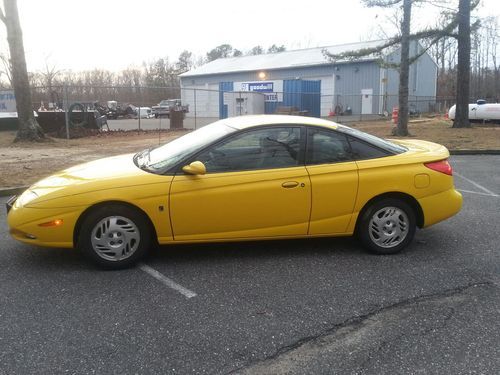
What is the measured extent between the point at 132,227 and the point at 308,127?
198 centimetres

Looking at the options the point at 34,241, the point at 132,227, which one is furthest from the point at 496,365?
the point at 34,241

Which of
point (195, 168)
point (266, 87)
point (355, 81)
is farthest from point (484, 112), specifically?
point (195, 168)

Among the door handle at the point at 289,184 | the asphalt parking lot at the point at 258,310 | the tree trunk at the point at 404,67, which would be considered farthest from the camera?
the tree trunk at the point at 404,67

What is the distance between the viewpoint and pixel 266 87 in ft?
129

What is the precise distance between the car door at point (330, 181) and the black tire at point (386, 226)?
204 mm

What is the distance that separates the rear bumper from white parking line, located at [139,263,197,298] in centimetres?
253

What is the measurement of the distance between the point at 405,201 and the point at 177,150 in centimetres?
239

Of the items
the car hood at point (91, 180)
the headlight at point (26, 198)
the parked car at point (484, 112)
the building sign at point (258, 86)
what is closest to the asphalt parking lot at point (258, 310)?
the headlight at point (26, 198)

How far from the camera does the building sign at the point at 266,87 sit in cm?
3475

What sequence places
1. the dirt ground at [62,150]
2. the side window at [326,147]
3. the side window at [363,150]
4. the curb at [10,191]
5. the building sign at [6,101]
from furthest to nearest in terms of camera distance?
the building sign at [6,101] < the dirt ground at [62,150] < the curb at [10,191] < the side window at [363,150] < the side window at [326,147]

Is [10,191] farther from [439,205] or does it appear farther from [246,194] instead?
[439,205]

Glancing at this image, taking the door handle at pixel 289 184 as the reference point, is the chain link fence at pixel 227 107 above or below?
above

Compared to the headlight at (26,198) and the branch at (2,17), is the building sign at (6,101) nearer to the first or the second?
the branch at (2,17)

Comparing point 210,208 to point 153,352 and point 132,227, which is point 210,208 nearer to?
point 132,227
